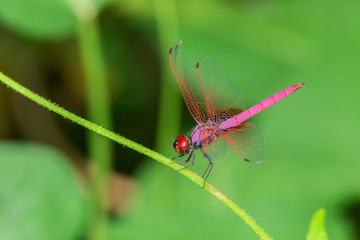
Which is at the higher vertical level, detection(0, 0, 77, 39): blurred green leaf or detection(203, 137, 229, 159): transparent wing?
detection(0, 0, 77, 39): blurred green leaf

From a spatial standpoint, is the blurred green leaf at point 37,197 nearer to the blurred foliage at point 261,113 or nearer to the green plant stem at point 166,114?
the blurred foliage at point 261,113

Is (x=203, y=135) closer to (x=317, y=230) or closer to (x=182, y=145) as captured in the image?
(x=182, y=145)

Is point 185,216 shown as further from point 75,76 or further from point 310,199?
point 75,76

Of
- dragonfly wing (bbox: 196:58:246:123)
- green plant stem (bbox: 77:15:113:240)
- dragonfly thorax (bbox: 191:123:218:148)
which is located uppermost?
green plant stem (bbox: 77:15:113:240)

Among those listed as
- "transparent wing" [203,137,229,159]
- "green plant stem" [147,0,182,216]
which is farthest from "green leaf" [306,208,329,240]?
"green plant stem" [147,0,182,216]

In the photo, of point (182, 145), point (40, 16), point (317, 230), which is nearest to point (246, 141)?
point (182, 145)

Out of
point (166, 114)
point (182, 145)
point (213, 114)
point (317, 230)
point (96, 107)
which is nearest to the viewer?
point (317, 230)

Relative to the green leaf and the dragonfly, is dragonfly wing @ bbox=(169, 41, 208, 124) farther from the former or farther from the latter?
the green leaf
